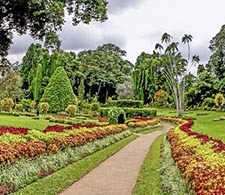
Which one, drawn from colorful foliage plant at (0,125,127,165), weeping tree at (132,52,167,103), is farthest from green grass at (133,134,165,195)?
weeping tree at (132,52,167,103)

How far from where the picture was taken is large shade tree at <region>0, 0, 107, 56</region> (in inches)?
459

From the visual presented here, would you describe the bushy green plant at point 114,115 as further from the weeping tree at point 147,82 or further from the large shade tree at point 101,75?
the weeping tree at point 147,82

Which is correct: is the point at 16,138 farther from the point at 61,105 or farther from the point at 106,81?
the point at 106,81

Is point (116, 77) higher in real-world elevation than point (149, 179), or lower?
higher

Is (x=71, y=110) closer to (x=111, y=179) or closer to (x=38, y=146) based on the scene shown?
(x=38, y=146)

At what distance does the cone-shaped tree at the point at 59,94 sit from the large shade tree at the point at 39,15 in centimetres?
2454

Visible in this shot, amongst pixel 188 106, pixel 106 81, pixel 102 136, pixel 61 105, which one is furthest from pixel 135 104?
pixel 102 136

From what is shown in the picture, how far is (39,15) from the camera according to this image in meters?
11.9

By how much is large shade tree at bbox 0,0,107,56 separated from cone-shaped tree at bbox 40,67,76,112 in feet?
80.5

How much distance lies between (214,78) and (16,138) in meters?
43.9

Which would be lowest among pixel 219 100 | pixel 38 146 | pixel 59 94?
pixel 38 146

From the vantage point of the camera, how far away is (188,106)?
5259cm

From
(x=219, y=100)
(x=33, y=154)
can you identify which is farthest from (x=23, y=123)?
(x=219, y=100)

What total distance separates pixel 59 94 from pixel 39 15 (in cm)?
2752
